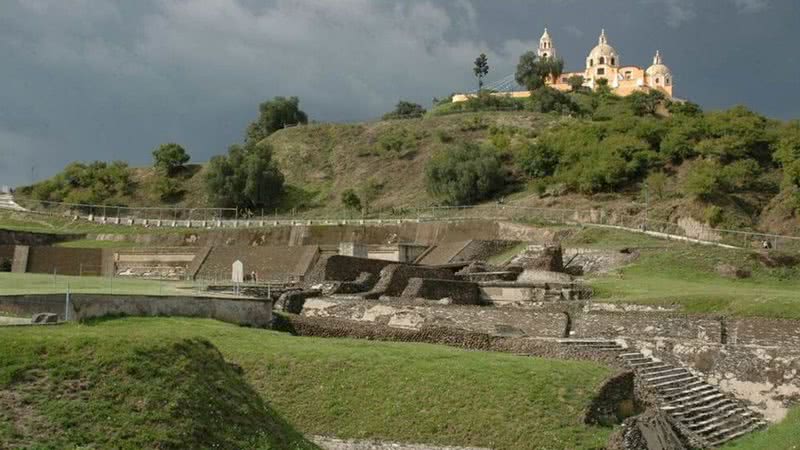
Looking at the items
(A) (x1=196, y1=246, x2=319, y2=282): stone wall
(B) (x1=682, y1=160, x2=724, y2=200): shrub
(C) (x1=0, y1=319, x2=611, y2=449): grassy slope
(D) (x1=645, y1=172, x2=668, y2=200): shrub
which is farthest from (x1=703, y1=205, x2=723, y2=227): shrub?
(C) (x1=0, y1=319, x2=611, y2=449): grassy slope

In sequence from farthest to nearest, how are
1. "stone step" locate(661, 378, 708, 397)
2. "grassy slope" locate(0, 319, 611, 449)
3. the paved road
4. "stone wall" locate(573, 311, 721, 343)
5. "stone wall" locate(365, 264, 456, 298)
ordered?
the paved road, "stone wall" locate(365, 264, 456, 298), "stone wall" locate(573, 311, 721, 343), "stone step" locate(661, 378, 708, 397), "grassy slope" locate(0, 319, 611, 449)

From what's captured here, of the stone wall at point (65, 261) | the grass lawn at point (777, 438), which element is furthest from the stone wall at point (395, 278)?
the stone wall at point (65, 261)

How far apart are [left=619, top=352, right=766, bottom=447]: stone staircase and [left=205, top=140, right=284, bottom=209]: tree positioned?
202 feet

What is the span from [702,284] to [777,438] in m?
17.5

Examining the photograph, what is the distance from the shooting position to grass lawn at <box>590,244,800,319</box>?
25.0 m

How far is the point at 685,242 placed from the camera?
142ft

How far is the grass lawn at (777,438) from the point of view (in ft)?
55.6

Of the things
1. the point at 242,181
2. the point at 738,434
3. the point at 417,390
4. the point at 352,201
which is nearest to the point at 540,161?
the point at 352,201

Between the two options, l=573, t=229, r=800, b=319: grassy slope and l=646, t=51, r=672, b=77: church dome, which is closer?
l=573, t=229, r=800, b=319: grassy slope

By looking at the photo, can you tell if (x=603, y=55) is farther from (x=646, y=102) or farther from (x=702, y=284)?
(x=702, y=284)

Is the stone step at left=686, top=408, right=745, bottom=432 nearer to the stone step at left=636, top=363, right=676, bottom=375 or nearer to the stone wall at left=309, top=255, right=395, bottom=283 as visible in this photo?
the stone step at left=636, top=363, right=676, bottom=375

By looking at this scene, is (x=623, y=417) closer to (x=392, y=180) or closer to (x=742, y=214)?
(x=742, y=214)

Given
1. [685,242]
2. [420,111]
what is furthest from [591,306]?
[420,111]

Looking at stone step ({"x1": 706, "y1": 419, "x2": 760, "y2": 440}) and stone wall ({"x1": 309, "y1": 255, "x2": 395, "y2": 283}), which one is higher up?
stone wall ({"x1": 309, "y1": 255, "x2": 395, "y2": 283})
